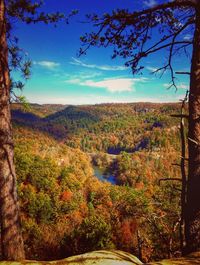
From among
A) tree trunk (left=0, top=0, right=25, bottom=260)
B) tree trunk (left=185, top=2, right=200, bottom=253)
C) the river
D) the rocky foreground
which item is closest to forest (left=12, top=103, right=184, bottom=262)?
tree trunk (left=185, top=2, right=200, bottom=253)

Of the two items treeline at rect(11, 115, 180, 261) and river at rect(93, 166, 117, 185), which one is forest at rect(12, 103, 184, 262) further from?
river at rect(93, 166, 117, 185)

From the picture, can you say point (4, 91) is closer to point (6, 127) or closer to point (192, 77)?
point (6, 127)

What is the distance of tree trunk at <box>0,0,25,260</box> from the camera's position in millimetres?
4227

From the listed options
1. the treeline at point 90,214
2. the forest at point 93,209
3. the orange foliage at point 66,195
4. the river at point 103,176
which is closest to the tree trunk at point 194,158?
the forest at point 93,209

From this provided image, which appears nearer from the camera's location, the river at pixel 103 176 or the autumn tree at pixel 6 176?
the autumn tree at pixel 6 176

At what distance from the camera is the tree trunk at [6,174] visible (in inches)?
166

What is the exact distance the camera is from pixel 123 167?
105000 millimetres

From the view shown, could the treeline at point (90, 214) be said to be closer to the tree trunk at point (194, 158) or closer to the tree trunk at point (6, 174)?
the tree trunk at point (194, 158)

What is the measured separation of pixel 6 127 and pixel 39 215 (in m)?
34.3

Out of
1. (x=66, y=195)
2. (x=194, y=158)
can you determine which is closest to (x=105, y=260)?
(x=194, y=158)

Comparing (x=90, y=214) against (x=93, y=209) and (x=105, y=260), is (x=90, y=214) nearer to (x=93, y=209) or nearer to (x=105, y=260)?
(x=93, y=209)

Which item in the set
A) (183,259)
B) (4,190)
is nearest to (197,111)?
(183,259)

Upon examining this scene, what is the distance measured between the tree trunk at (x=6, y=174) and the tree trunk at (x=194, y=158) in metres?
2.83

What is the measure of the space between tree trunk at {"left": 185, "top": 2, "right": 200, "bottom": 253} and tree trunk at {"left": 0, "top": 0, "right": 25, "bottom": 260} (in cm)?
283
